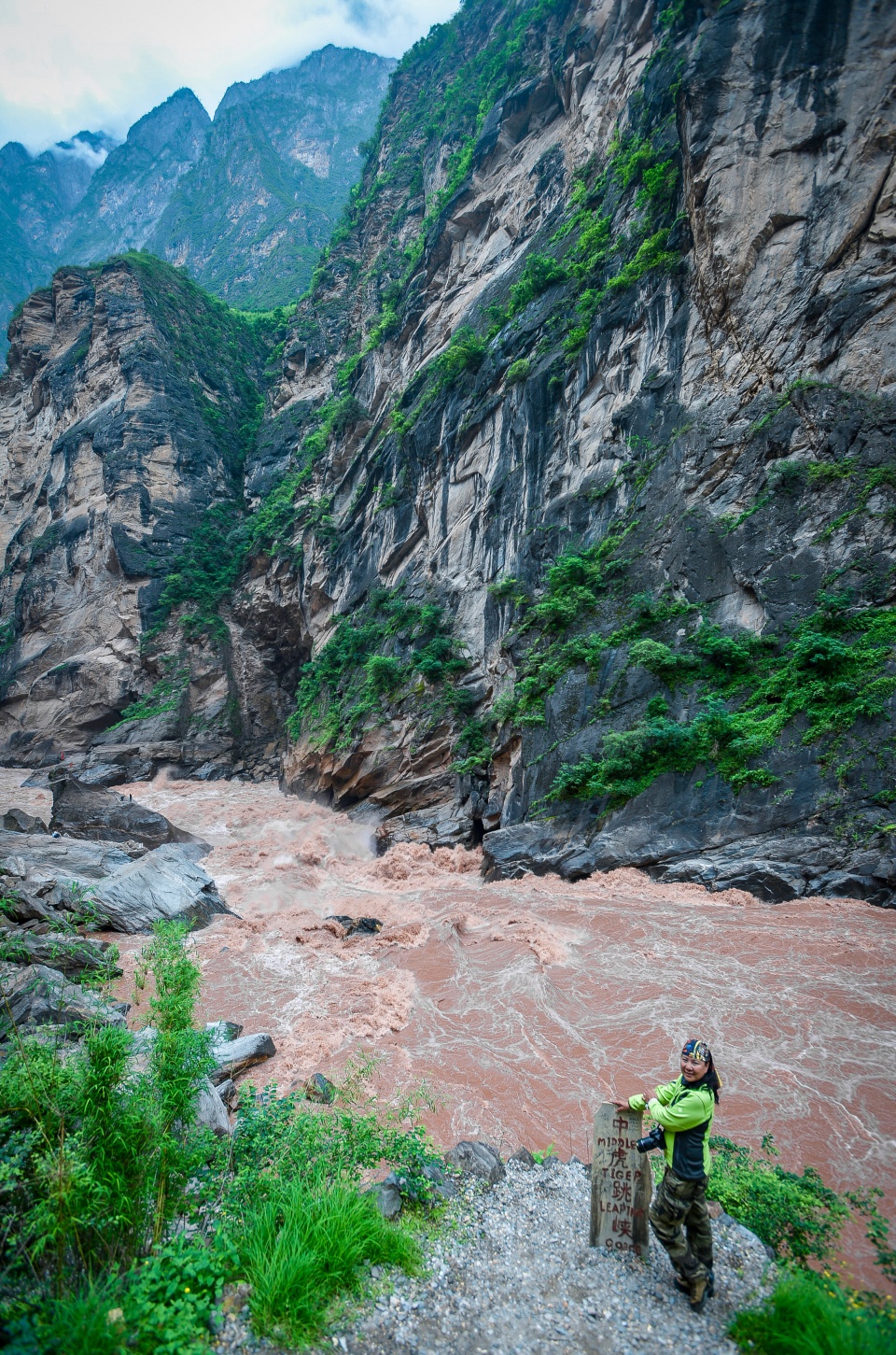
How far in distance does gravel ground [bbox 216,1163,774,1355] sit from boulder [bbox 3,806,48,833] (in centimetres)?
1684

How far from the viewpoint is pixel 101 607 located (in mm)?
33531

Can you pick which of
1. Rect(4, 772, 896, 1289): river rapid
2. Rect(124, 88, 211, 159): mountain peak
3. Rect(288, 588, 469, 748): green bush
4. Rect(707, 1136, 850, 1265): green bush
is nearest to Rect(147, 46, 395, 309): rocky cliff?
Rect(124, 88, 211, 159): mountain peak

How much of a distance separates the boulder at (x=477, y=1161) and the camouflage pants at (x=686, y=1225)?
1609 millimetres

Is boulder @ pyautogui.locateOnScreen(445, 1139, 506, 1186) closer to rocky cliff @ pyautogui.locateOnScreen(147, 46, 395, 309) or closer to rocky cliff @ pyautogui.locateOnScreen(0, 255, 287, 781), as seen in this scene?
rocky cliff @ pyautogui.locateOnScreen(0, 255, 287, 781)

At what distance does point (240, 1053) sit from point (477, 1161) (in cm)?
329

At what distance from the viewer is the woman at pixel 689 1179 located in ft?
11.6

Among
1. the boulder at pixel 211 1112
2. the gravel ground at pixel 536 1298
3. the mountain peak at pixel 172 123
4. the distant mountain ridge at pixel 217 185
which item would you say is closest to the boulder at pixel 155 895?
the boulder at pixel 211 1112

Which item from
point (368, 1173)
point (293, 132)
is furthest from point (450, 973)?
point (293, 132)

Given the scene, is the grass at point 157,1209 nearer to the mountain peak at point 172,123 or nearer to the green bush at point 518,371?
the green bush at point 518,371

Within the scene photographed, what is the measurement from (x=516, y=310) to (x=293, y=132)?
78.2 metres

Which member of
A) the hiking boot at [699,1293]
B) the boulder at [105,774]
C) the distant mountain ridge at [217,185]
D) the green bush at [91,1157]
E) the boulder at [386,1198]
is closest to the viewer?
the green bush at [91,1157]

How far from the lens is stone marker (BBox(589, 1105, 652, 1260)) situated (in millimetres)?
3922

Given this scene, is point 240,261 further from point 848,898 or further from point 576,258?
point 848,898

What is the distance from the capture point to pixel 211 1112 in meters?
5.13
